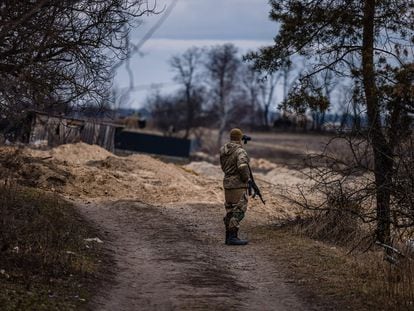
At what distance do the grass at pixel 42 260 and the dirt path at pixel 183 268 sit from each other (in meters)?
0.39

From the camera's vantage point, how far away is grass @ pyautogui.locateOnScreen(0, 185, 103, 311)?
853 centimetres

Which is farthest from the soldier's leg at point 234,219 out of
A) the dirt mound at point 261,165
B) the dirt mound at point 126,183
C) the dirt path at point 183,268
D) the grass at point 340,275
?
the dirt mound at point 261,165

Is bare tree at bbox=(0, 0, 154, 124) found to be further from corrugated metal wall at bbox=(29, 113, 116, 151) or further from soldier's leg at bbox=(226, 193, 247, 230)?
corrugated metal wall at bbox=(29, 113, 116, 151)

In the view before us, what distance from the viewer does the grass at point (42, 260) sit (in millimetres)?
8531

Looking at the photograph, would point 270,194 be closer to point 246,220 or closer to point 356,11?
point 246,220

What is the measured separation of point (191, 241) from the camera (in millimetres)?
14000

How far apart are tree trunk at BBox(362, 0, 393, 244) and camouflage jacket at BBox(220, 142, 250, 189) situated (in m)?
2.35

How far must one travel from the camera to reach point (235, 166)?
13820 mm

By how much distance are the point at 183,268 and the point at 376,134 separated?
17.0ft

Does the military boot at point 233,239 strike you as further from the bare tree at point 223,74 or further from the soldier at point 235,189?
the bare tree at point 223,74

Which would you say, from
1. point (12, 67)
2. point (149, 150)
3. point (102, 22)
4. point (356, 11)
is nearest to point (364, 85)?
point (356, 11)

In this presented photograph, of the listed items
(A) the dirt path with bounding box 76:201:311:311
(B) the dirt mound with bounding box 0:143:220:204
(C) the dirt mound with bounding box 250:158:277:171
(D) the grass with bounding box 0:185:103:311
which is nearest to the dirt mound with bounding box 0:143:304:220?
(B) the dirt mound with bounding box 0:143:220:204

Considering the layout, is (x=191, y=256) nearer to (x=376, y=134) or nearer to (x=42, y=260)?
(x=42, y=260)

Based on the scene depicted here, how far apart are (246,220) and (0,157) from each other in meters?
5.79
